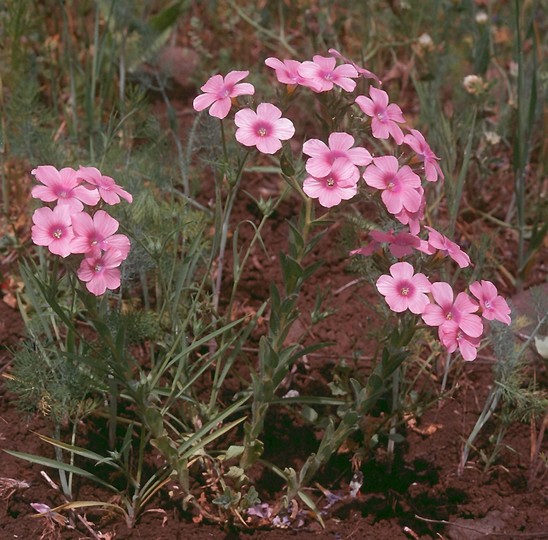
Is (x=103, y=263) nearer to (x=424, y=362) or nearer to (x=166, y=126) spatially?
(x=424, y=362)

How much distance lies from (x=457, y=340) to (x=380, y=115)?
0.51 metres

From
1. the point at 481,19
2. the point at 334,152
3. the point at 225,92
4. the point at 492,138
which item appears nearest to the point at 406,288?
the point at 334,152

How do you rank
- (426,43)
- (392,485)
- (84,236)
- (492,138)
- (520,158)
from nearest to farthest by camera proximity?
(84,236), (392,485), (520,158), (492,138), (426,43)

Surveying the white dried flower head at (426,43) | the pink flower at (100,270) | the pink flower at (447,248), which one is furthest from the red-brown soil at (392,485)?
the white dried flower head at (426,43)

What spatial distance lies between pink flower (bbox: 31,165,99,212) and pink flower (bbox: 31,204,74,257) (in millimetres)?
22

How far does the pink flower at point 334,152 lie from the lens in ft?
5.64

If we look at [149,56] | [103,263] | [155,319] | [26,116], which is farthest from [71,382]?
[149,56]

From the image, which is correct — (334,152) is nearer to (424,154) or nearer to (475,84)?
(424,154)

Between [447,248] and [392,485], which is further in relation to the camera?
[392,485]

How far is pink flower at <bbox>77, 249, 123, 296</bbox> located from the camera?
165 cm

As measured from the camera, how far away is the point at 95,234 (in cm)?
166

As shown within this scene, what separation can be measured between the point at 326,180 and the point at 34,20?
199 centimetres

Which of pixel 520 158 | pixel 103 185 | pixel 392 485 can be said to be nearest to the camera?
pixel 103 185

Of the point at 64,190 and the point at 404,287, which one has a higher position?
the point at 64,190
